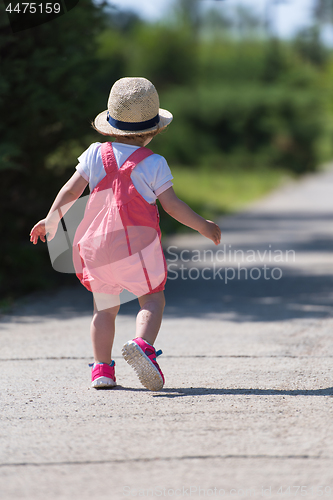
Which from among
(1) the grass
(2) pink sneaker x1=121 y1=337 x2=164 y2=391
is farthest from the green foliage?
(2) pink sneaker x1=121 y1=337 x2=164 y2=391

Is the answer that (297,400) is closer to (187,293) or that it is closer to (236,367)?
(236,367)

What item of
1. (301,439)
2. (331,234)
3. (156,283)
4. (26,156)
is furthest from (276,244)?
(301,439)

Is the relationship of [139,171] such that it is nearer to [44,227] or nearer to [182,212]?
[182,212]

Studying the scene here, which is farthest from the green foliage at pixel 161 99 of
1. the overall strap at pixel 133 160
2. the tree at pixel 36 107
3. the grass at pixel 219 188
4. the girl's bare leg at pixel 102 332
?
the girl's bare leg at pixel 102 332

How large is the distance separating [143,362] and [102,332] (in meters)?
0.37

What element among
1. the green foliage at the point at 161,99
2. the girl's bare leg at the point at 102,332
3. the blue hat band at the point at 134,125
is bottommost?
the green foliage at the point at 161,99

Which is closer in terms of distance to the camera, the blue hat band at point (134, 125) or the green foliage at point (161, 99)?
the blue hat band at point (134, 125)

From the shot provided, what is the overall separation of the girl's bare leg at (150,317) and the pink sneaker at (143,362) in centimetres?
9

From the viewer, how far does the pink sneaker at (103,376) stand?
370 cm

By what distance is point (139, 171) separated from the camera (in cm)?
366

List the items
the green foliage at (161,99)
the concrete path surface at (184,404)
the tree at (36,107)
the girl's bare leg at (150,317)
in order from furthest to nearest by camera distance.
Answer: the green foliage at (161,99) → the tree at (36,107) → the girl's bare leg at (150,317) → the concrete path surface at (184,404)

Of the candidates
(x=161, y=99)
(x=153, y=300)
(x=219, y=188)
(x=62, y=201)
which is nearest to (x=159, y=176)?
(x=62, y=201)

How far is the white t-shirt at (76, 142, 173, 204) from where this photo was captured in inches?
144

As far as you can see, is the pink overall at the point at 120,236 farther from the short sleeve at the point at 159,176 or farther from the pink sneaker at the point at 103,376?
the pink sneaker at the point at 103,376
